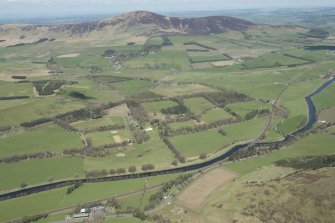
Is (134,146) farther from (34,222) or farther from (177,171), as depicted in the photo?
(34,222)

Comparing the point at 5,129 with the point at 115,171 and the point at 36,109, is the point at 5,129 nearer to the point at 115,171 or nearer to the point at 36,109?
the point at 36,109

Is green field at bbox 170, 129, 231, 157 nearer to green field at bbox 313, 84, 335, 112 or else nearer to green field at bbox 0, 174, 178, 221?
green field at bbox 0, 174, 178, 221

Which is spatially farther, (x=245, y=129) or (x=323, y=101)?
(x=323, y=101)

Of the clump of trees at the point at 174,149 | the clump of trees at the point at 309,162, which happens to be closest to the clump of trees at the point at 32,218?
the clump of trees at the point at 174,149

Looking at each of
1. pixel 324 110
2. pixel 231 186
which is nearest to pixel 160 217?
pixel 231 186

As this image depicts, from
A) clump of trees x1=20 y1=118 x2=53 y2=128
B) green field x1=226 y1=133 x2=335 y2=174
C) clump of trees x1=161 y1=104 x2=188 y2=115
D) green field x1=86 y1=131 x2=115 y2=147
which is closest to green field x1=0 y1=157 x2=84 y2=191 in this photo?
green field x1=86 y1=131 x2=115 y2=147

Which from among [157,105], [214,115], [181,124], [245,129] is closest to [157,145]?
[181,124]
